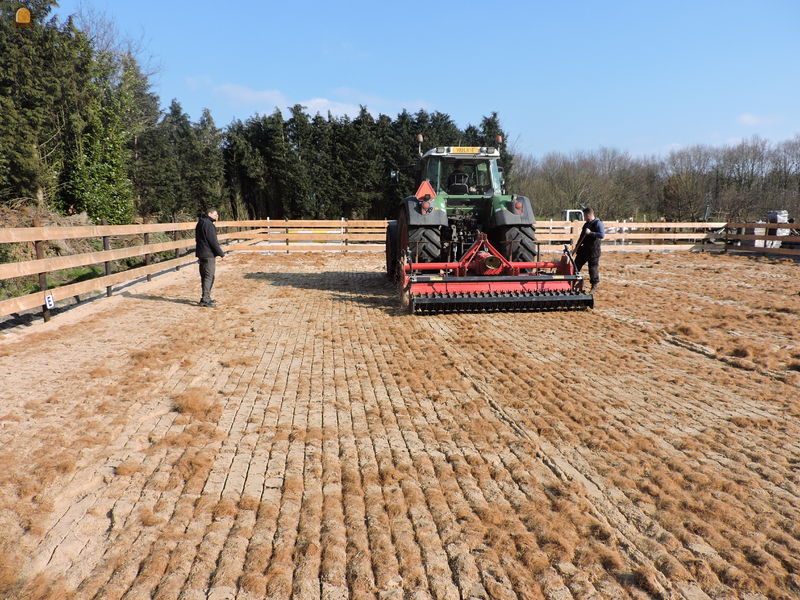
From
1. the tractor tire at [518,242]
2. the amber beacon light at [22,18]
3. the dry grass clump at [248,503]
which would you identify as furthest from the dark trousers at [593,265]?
the amber beacon light at [22,18]

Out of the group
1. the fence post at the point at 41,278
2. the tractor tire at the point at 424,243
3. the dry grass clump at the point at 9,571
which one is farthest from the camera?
the tractor tire at the point at 424,243

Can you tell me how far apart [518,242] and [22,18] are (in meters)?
19.2

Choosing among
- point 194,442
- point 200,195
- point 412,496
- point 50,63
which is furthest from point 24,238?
point 200,195

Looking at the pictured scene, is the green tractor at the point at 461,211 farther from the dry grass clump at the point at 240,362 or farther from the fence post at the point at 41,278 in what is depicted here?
the fence post at the point at 41,278

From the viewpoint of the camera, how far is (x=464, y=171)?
9.34m

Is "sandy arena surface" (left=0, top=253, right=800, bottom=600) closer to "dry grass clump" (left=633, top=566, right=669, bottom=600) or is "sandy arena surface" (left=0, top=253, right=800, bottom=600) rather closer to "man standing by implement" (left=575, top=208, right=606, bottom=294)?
"dry grass clump" (left=633, top=566, right=669, bottom=600)

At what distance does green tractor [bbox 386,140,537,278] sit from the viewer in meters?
8.16

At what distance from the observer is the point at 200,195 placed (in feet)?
113

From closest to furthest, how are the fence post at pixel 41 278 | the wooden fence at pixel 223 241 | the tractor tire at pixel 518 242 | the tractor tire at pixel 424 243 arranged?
the wooden fence at pixel 223 241 < the fence post at pixel 41 278 < the tractor tire at pixel 424 243 < the tractor tire at pixel 518 242

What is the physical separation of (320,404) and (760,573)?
2820 millimetres

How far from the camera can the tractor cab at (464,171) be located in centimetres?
908

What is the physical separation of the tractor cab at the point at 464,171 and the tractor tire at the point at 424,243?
1212 millimetres

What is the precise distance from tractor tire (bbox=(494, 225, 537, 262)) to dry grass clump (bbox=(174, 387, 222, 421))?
215 inches

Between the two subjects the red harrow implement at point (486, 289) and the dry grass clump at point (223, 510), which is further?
the red harrow implement at point (486, 289)
